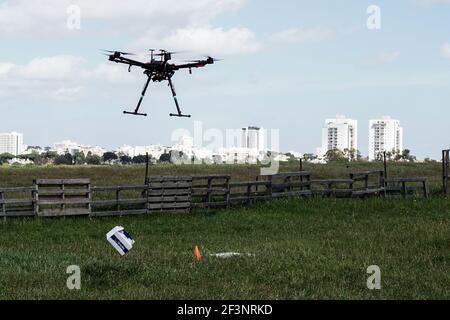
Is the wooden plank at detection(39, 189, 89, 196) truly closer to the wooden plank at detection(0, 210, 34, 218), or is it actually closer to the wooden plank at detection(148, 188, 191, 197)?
the wooden plank at detection(0, 210, 34, 218)

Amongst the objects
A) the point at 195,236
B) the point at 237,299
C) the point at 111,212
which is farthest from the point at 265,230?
the point at 237,299

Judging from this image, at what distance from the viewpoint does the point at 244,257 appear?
14672 millimetres

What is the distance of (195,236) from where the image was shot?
69.2ft

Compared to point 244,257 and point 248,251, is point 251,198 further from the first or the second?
point 244,257

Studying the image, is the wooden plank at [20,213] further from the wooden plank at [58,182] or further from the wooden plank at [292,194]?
the wooden plank at [292,194]

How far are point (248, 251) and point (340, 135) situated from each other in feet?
555

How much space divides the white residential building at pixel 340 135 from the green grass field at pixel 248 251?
448 ft

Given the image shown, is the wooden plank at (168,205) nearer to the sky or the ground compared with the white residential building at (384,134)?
nearer to the ground

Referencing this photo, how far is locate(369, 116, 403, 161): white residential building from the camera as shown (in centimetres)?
18300

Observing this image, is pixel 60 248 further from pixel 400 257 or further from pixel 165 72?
pixel 165 72

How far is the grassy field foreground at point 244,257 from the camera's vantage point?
36.4ft

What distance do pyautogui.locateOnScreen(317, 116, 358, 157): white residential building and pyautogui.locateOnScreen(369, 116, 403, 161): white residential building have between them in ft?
22.5

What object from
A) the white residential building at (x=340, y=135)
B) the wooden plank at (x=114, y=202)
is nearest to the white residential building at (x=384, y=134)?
the white residential building at (x=340, y=135)

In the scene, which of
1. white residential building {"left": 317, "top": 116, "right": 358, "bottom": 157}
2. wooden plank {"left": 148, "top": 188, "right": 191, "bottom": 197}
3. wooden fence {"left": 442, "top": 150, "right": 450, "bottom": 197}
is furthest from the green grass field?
white residential building {"left": 317, "top": 116, "right": 358, "bottom": 157}
